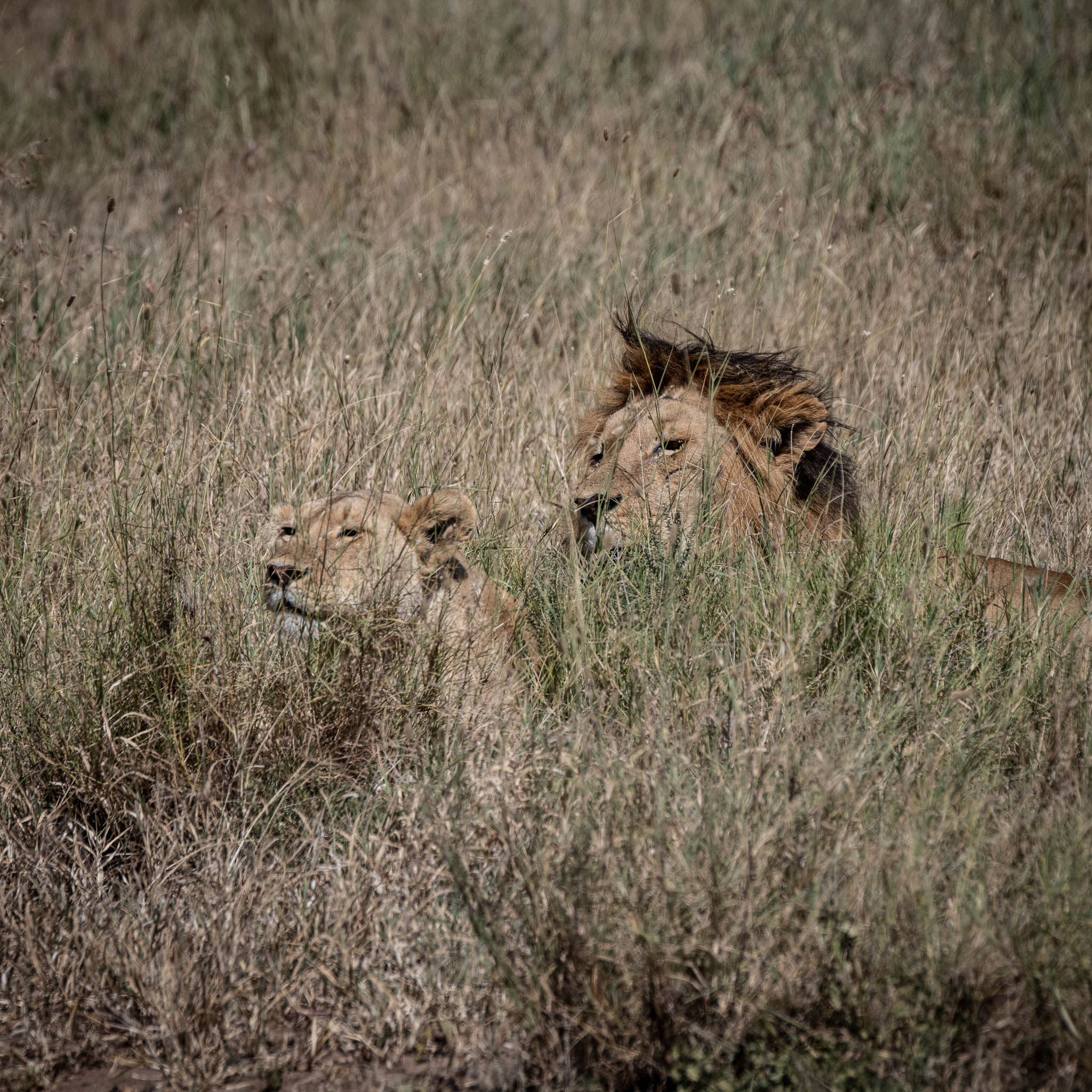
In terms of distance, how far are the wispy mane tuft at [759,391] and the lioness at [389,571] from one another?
0.94 metres

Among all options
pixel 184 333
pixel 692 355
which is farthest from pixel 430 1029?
pixel 184 333

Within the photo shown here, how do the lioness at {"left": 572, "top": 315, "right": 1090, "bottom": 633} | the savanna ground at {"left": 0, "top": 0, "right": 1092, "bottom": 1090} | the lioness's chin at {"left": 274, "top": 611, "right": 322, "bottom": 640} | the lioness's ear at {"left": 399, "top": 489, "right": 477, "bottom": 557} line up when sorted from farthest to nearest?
the lioness at {"left": 572, "top": 315, "right": 1090, "bottom": 633} → the lioness's ear at {"left": 399, "top": 489, "right": 477, "bottom": 557} → the lioness's chin at {"left": 274, "top": 611, "right": 322, "bottom": 640} → the savanna ground at {"left": 0, "top": 0, "right": 1092, "bottom": 1090}

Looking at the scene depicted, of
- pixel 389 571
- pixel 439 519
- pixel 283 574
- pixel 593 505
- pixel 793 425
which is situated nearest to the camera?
pixel 389 571

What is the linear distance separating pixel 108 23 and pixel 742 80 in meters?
6.24

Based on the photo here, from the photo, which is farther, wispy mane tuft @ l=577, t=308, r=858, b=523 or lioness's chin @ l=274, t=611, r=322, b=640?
wispy mane tuft @ l=577, t=308, r=858, b=523

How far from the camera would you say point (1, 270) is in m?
5.38

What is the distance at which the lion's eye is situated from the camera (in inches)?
161

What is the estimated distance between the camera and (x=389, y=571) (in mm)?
3277

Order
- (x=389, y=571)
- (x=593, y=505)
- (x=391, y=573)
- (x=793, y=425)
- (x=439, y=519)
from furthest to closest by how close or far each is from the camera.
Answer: (x=793, y=425), (x=593, y=505), (x=439, y=519), (x=391, y=573), (x=389, y=571)

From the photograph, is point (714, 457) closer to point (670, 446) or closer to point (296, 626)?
point (670, 446)

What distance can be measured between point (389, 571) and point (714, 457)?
1169 millimetres

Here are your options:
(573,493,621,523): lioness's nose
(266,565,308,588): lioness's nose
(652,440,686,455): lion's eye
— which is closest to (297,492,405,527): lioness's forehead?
(266,565,308,588): lioness's nose

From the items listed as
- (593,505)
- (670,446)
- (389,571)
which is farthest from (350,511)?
(670,446)

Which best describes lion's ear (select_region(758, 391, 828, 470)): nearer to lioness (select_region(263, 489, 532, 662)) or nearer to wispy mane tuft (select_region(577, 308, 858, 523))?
wispy mane tuft (select_region(577, 308, 858, 523))
